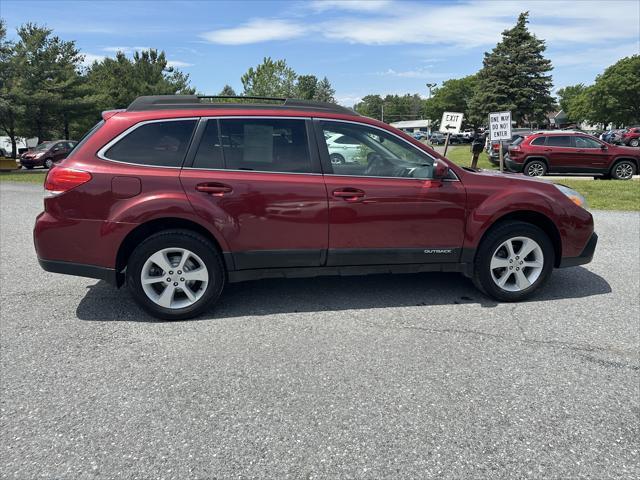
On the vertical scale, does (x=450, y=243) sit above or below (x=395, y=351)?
above

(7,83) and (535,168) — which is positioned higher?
(7,83)

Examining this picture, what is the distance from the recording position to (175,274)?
12.1 feet


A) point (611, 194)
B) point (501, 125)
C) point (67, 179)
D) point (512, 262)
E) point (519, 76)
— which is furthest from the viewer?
point (519, 76)

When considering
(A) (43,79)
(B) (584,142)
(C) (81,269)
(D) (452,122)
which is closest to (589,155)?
(B) (584,142)

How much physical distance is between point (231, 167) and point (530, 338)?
2.68 metres

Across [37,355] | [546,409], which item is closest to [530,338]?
[546,409]

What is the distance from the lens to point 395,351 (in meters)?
3.25

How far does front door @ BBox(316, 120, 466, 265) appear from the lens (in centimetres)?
383

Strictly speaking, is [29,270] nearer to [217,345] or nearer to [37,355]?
[37,355]

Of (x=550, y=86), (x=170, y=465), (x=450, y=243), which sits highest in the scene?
(x=550, y=86)

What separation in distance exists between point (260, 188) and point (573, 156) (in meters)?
15.6

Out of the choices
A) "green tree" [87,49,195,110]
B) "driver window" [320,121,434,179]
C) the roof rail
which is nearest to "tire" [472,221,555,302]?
"driver window" [320,121,434,179]

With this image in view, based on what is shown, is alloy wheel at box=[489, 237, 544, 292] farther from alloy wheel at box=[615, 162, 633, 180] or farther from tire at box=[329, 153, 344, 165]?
alloy wheel at box=[615, 162, 633, 180]

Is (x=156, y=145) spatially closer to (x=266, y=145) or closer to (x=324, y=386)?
(x=266, y=145)
